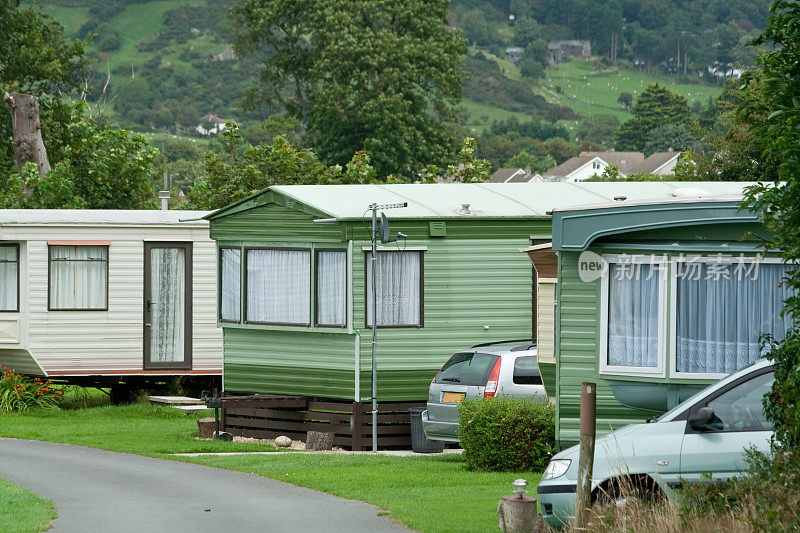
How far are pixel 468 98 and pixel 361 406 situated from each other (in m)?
168

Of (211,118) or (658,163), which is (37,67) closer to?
(658,163)

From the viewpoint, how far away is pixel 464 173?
99.5ft

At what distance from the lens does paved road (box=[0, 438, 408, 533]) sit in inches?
439

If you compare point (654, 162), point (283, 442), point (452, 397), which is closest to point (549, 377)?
point (452, 397)

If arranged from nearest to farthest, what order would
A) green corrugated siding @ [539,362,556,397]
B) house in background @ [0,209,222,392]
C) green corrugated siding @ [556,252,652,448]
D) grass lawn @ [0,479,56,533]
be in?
grass lawn @ [0,479,56,533]
green corrugated siding @ [556,252,652,448]
green corrugated siding @ [539,362,556,397]
house in background @ [0,209,222,392]

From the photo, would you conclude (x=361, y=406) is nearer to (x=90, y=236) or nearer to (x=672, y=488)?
(x=90, y=236)

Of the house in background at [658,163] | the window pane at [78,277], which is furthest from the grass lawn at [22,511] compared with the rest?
the house in background at [658,163]

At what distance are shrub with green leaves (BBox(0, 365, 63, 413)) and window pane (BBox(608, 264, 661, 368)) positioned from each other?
11632 millimetres

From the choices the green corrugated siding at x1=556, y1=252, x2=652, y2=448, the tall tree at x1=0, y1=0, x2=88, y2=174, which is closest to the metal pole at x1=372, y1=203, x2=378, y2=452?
the green corrugated siding at x1=556, y1=252, x2=652, y2=448

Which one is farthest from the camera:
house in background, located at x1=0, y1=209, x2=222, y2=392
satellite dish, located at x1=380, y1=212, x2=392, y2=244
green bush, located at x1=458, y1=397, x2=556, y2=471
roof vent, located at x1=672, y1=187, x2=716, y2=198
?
house in background, located at x1=0, y1=209, x2=222, y2=392

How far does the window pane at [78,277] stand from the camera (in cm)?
2141

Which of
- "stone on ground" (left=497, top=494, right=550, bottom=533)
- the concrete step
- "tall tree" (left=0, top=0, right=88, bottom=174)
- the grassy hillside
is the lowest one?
the concrete step

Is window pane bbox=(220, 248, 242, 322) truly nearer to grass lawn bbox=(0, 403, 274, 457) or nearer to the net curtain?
grass lawn bbox=(0, 403, 274, 457)

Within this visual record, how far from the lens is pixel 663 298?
12.8 m
